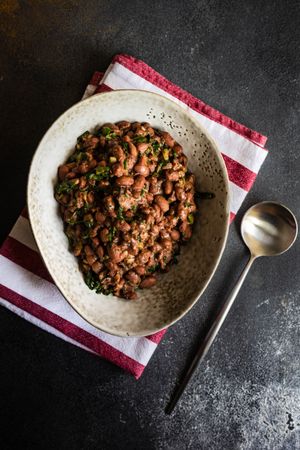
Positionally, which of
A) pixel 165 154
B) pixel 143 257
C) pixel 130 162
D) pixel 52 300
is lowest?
pixel 52 300

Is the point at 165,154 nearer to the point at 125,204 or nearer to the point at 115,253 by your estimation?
the point at 125,204

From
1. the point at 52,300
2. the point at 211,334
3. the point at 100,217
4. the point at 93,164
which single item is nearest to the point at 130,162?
the point at 93,164

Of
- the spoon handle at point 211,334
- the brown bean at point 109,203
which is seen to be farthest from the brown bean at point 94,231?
the spoon handle at point 211,334

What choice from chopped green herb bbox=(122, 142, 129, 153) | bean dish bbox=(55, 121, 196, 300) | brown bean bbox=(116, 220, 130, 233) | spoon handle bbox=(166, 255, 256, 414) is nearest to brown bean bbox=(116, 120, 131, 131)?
bean dish bbox=(55, 121, 196, 300)

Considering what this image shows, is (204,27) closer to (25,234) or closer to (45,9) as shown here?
(45,9)

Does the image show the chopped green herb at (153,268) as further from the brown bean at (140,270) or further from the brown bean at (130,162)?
the brown bean at (130,162)

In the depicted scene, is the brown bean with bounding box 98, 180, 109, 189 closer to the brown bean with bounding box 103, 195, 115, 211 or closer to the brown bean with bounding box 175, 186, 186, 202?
the brown bean with bounding box 103, 195, 115, 211
